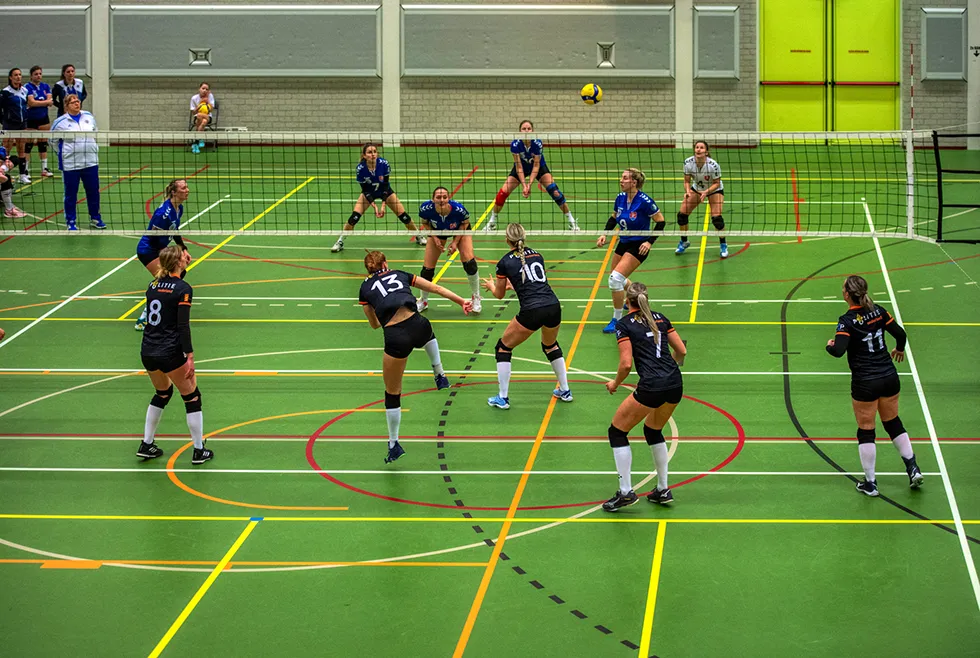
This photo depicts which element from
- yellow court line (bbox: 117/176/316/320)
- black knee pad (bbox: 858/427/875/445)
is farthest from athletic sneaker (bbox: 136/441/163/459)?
→ black knee pad (bbox: 858/427/875/445)

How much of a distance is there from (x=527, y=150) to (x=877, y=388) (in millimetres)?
11291

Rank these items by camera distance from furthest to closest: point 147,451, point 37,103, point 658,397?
1. point 37,103
2. point 147,451
3. point 658,397

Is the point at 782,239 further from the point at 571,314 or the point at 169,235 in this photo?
the point at 169,235

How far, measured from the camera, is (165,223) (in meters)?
15.7

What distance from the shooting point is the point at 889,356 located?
11.0m

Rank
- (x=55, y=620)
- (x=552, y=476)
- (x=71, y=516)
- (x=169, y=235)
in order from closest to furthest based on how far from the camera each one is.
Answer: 1. (x=55, y=620)
2. (x=71, y=516)
3. (x=552, y=476)
4. (x=169, y=235)

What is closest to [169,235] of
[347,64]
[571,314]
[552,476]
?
[571,314]

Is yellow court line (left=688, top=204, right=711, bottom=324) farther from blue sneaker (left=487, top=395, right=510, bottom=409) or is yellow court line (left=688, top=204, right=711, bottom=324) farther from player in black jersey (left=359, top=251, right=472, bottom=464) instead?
player in black jersey (left=359, top=251, right=472, bottom=464)

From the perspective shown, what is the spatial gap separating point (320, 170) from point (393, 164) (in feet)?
5.81

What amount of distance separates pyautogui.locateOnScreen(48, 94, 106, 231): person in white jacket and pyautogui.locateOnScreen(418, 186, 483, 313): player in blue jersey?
687cm

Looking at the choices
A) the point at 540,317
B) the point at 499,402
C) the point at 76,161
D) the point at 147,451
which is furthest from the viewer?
the point at 76,161

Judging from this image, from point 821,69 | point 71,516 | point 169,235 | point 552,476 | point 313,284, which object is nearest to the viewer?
point 71,516

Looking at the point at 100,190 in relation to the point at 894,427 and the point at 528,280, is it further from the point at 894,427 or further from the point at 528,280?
the point at 894,427

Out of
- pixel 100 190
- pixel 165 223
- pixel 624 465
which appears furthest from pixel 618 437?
pixel 100 190
